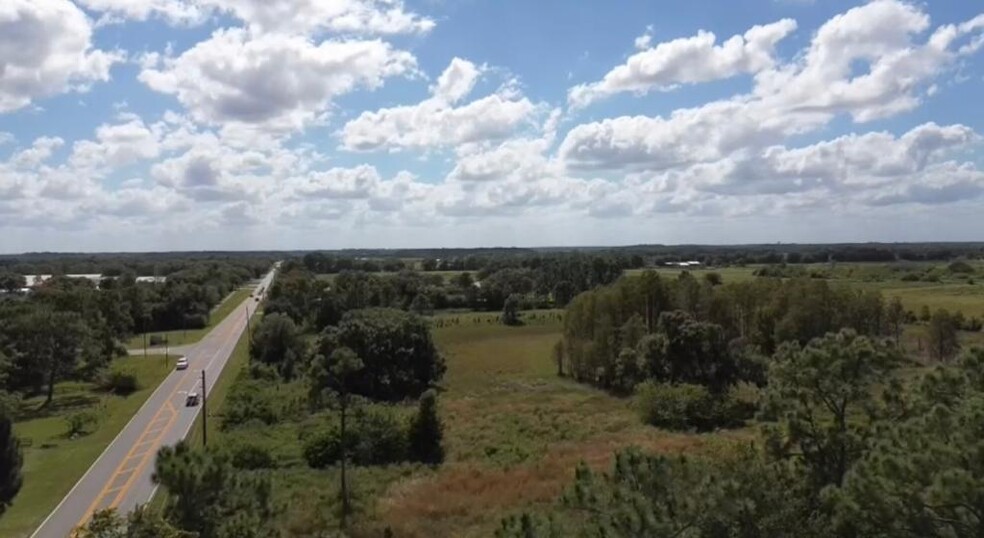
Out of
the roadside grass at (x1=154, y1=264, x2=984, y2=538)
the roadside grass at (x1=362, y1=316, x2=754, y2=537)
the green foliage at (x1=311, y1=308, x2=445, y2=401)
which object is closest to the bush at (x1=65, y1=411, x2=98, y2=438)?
the roadside grass at (x1=154, y1=264, x2=984, y2=538)

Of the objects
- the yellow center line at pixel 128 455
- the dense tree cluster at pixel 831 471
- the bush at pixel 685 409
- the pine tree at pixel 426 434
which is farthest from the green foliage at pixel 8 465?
Answer: the bush at pixel 685 409

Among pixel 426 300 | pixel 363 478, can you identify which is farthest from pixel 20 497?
pixel 426 300

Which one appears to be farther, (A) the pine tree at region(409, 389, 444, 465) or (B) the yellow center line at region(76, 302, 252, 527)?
(A) the pine tree at region(409, 389, 444, 465)

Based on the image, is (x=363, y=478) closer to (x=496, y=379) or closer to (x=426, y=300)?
(x=496, y=379)

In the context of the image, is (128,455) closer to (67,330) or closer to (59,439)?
(59,439)

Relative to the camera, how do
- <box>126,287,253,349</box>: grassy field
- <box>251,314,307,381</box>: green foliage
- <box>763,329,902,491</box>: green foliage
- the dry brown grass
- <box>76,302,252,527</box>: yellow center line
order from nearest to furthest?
<box>763,329,902,491</box>: green foliage < the dry brown grass < <box>76,302,252,527</box>: yellow center line < <box>251,314,307,381</box>: green foliage < <box>126,287,253,349</box>: grassy field

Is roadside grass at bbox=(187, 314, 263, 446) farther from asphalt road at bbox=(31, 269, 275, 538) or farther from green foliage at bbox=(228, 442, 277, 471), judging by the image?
green foliage at bbox=(228, 442, 277, 471)

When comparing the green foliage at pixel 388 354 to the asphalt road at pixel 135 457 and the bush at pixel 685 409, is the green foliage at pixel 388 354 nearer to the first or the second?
the asphalt road at pixel 135 457
